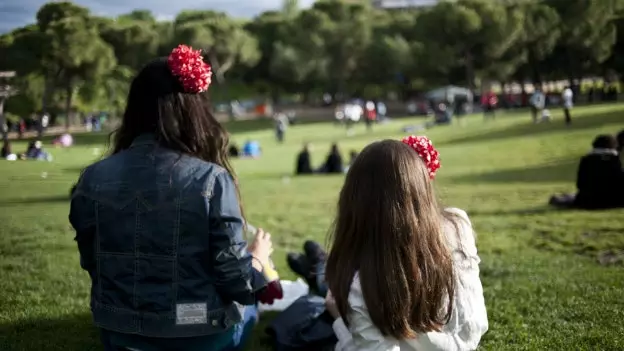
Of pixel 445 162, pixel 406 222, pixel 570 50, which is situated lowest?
pixel 445 162

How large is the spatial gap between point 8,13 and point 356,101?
26322 millimetres

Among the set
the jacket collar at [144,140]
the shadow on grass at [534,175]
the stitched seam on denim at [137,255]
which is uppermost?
the jacket collar at [144,140]

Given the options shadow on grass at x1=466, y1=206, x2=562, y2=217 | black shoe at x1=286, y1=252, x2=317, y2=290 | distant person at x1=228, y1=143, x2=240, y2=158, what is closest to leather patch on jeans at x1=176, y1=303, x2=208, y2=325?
black shoe at x1=286, y1=252, x2=317, y2=290

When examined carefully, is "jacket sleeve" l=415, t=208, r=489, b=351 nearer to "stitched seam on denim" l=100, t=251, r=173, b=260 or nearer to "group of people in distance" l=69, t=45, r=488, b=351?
"group of people in distance" l=69, t=45, r=488, b=351

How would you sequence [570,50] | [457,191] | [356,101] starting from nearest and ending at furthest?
[570,50], [457,191], [356,101]

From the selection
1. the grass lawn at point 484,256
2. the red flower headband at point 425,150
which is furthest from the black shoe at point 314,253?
the red flower headband at point 425,150

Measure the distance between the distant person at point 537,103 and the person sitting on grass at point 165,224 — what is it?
15.0 metres

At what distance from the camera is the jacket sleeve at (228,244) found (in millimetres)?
2799

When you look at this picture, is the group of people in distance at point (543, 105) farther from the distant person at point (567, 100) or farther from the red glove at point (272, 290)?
the red glove at point (272, 290)

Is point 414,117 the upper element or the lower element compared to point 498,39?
lower

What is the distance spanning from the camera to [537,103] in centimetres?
1778

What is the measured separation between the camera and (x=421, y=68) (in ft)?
80.0

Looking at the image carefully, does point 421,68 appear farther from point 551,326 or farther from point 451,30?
point 551,326

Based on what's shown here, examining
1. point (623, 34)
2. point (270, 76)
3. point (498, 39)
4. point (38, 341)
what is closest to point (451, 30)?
point (498, 39)
